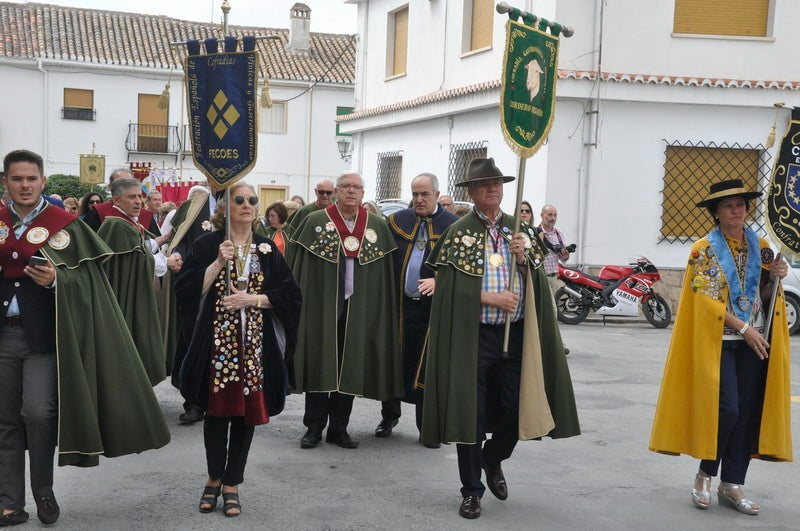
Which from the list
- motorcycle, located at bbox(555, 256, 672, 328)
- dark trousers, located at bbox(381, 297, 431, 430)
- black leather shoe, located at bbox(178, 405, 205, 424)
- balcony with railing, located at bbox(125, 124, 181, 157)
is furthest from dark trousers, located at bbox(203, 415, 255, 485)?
balcony with railing, located at bbox(125, 124, 181, 157)

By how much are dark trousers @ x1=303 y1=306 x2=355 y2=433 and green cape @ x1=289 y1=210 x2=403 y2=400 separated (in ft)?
0.17

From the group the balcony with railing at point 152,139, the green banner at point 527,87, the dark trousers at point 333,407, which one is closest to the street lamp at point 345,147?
the balcony with railing at point 152,139

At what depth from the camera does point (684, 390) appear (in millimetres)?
6527

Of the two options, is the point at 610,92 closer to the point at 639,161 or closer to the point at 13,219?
the point at 639,161

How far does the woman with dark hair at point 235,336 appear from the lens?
5.96 m

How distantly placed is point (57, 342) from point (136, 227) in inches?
126

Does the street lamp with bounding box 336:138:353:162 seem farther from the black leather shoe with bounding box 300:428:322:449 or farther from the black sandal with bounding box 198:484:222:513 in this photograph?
the black sandal with bounding box 198:484:222:513

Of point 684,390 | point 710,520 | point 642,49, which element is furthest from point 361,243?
point 642,49

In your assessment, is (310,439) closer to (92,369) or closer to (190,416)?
(190,416)

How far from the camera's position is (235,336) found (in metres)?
6.00

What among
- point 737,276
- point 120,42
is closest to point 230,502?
point 737,276

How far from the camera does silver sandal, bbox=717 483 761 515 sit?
6387 millimetres

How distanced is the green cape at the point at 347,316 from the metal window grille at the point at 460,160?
1357 cm

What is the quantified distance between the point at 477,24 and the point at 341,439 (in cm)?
1584
